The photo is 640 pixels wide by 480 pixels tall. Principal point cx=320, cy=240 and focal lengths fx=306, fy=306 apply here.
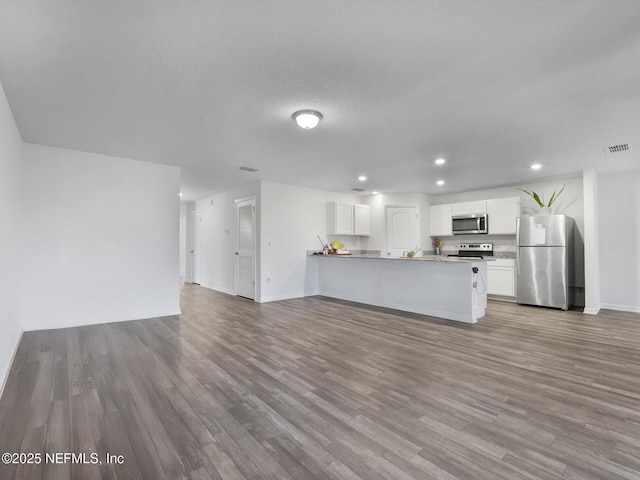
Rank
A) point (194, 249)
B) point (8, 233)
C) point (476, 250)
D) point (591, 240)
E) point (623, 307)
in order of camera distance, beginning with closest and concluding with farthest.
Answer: point (8, 233) < point (591, 240) < point (623, 307) < point (476, 250) < point (194, 249)

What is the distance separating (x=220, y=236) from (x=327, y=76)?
228 inches

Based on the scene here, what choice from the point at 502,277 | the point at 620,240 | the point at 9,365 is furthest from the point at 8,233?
the point at 620,240

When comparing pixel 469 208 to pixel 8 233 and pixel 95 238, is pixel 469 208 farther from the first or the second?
pixel 8 233

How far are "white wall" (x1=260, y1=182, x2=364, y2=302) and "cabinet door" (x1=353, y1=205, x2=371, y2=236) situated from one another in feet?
2.34

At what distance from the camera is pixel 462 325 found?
14.0 feet

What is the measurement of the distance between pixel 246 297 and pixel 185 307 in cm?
128

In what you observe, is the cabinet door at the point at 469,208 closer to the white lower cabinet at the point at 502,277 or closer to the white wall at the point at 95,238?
the white lower cabinet at the point at 502,277

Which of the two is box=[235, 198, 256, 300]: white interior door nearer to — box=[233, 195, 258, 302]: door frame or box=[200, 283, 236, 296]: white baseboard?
box=[233, 195, 258, 302]: door frame

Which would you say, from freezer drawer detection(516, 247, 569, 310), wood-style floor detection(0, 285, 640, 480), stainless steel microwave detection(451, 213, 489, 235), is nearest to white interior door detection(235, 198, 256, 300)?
wood-style floor detection(0, 285, 640, 480)

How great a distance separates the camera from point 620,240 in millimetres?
5348

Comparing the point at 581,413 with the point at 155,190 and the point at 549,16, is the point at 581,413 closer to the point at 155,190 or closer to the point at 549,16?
the point at 549,16

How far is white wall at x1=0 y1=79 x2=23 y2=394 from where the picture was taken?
260cm

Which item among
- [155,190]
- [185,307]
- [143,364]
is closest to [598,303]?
[143,364]

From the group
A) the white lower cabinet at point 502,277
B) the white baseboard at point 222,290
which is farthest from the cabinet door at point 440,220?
the white baseboard at point 222,290
